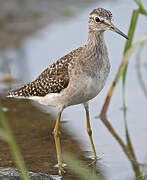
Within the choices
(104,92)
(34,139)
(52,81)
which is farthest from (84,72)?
(104,92)

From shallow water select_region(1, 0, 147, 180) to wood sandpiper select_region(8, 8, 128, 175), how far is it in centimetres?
56

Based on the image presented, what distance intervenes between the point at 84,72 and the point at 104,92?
10.3 feet

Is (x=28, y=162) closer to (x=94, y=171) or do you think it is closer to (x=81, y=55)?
(x=94, y=171)

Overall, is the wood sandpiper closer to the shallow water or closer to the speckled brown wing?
the speckled brown wing

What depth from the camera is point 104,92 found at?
35.3ft

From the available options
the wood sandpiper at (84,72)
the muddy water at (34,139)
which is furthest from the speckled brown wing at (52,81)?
the muddy water at (34,139)

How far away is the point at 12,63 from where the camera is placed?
12461 mm

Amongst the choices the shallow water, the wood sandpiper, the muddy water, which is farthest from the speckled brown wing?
the shallow water

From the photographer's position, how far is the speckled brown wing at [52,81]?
26.3ft

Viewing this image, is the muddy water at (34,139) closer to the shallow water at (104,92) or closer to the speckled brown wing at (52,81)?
the shallow water at (104,92)

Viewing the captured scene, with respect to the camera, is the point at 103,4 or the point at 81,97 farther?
the point at 103,4

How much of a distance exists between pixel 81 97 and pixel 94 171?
1080 mm

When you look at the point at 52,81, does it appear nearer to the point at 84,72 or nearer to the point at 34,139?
the point at 84,72

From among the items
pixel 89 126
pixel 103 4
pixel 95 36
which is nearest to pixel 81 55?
pixel 95 36
